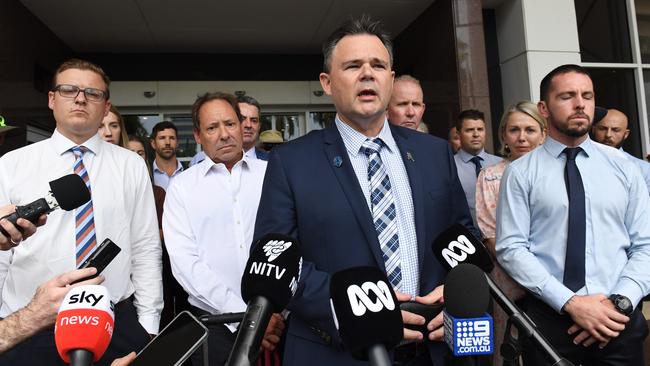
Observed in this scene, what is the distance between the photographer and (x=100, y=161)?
2479mm

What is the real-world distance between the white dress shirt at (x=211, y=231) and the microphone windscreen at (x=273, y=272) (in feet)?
4.13

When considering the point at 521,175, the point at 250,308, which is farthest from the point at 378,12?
the point at 250,308

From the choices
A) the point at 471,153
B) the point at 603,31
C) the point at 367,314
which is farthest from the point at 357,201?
the point at 603,31

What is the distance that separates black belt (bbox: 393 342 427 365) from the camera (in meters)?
1.73

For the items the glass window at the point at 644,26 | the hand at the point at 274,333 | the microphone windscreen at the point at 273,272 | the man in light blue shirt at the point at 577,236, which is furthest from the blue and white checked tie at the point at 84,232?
the glass window at the point at 644,26

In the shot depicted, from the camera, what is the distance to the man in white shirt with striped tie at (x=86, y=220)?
86.3 inches

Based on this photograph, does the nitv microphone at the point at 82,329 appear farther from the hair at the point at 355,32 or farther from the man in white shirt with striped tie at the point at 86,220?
the hair at the point at 355,32

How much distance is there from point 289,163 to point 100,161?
1.10m

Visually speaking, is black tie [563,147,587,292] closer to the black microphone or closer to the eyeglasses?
the black microphone

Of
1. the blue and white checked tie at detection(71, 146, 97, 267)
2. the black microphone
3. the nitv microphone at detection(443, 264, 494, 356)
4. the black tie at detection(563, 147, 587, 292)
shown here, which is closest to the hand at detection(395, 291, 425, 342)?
the black microphone

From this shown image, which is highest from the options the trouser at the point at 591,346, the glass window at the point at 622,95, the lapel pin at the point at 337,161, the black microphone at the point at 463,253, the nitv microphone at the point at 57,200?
the glass window at the point at 622,95

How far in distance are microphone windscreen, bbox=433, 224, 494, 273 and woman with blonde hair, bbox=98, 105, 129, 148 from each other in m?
2.78

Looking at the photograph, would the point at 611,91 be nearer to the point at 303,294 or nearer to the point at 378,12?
the point at 378,12

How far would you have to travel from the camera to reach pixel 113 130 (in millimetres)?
3775
